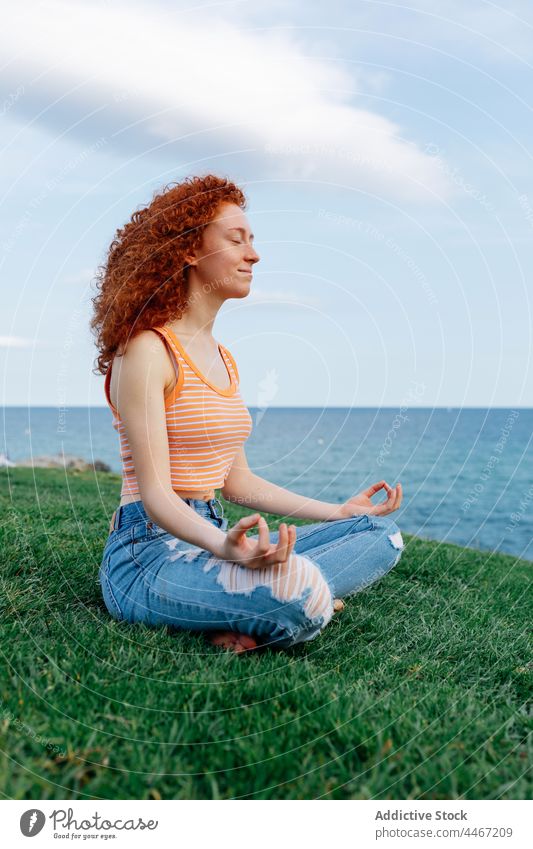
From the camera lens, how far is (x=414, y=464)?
60219 millimetres

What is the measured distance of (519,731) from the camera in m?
3.08

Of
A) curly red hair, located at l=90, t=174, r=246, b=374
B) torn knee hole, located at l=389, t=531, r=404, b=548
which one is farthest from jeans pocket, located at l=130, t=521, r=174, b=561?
torn knee hole, located at l=389, t=531, r=404, b=548

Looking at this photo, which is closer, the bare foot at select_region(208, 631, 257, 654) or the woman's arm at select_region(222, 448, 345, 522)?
the bare foot at select_region(208, 631, 257, 654)

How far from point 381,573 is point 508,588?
2.39 m

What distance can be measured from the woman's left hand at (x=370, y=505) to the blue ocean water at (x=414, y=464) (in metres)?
0.43

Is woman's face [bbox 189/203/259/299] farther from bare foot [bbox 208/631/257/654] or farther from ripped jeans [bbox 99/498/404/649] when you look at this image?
bare foot [bbox 208/631/257/654]

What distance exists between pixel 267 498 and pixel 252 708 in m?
1.79

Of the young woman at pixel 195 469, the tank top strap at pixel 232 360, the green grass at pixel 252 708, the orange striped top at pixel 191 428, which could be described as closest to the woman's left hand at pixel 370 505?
the young woman at pixel 195 469

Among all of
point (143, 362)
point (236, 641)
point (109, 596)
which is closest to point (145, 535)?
point (109, 596)

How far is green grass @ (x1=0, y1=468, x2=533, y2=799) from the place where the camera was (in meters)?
2.51

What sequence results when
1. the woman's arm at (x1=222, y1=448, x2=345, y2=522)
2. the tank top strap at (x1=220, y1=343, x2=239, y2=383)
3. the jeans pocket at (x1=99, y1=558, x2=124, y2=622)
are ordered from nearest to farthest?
the jeans pocket at (x1=99, y1=558, x2=124, y2=622) < the woman's arm at (x1=222, y1=448, x2=345, y2=522) < the tank top strap at (x1=220, y1=343, x2=239, y2=383)

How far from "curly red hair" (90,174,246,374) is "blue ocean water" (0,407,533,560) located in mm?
719

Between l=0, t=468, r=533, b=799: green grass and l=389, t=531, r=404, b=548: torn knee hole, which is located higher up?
l=389, t=531, r=404, b=548: torn knee hole

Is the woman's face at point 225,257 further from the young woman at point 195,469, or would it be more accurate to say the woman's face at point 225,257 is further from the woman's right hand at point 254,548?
the woman's right hand at point 254,548
